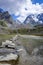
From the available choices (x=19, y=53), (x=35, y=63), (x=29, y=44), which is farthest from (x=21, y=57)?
(x=29, y=44)

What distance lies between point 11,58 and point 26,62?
162 cm

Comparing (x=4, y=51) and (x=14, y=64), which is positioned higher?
(x=4, y=51)

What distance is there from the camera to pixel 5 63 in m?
15.8

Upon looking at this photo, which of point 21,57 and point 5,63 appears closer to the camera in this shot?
point 5,63

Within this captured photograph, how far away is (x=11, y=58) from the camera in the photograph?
16.5 meters

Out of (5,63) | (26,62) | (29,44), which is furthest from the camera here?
(29,44)

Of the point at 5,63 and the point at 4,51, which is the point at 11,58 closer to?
the point at 5,63

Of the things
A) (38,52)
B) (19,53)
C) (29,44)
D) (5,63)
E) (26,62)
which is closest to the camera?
→ (5,63)

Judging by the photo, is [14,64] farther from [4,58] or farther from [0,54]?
[0,54]

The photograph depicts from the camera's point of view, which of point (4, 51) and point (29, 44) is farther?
point (29, 44)

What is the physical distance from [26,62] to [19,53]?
5.86 ft

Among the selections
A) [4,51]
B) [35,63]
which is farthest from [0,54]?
[35,63]

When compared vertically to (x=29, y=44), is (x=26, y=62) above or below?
below

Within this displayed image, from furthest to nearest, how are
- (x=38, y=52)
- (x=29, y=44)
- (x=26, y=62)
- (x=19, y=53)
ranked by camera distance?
1. (x=29, y=44)
2. (x=38, y=52)
3. (x=19, y=53)
4. (x=26, y=62)
